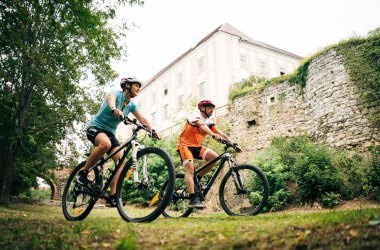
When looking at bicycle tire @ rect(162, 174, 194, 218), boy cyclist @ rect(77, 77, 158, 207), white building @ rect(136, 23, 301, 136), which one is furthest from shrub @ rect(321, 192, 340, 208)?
white building @ rect(136, 23, 301, 136)

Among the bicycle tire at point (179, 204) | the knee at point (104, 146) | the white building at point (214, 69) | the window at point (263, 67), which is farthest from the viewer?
the window at point (263, 67)

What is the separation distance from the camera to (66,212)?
15.6ft

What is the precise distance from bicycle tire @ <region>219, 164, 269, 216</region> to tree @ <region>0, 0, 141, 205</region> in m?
6.39

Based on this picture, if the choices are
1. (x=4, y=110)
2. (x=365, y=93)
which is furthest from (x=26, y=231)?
(x=365, y=93)

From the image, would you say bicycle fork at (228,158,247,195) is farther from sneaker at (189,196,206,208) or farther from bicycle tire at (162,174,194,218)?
bicycle tire at (162,174,194,218)

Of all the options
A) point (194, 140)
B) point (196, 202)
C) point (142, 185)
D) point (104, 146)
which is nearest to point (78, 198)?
point (104, 146)

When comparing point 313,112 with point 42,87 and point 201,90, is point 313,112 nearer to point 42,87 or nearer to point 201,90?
point 42,87

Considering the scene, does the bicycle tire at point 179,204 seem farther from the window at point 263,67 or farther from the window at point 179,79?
the window at point 179,79

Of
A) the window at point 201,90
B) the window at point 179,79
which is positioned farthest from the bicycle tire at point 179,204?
the window at point 179,79

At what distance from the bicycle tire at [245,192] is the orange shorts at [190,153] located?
0.64 metres

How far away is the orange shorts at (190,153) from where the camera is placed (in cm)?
488

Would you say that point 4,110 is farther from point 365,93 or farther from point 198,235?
point 365,93

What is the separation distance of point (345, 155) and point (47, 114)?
472 inches

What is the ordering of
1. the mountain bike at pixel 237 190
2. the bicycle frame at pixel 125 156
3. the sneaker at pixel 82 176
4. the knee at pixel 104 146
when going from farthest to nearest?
the mountain bike at pixel 237 190 < the sneaker at pixel 82 176 < the knee at pixel 104 146 < the bicycle frame at pixel 125 156
